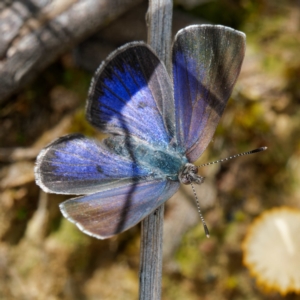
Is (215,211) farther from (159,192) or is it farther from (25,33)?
(25,33)

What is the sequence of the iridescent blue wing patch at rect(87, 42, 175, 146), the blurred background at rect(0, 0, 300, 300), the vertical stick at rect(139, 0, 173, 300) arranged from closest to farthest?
the vertical stick at rect(139, 0, 173, 300)
the iridescent blue wing patch at rect(87, 42, 175, 146)
the blurred background at rect(0, 0, 300, 300)

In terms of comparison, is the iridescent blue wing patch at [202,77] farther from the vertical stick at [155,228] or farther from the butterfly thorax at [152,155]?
the vertical stick at [155,228]

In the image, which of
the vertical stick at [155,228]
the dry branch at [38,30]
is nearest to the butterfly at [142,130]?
the vertical stick at [155,228]

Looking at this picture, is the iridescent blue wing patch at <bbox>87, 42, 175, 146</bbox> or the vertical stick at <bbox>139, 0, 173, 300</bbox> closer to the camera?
the vertical stick at <bbox>139, 0, 173, 300</bbox>

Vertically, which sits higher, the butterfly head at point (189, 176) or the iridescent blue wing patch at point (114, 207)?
the iridescent blue wing patch at point (114, 207)

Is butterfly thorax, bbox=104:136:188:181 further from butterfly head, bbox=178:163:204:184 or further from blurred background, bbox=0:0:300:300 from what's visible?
blurred background, bbox=0:0:300:300

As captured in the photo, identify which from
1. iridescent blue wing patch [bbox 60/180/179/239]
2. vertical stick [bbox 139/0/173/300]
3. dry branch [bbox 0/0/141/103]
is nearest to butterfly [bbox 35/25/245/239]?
iridescent blue wing patch [bbox 60/180/179/239]

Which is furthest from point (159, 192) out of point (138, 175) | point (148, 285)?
point (148, 285)

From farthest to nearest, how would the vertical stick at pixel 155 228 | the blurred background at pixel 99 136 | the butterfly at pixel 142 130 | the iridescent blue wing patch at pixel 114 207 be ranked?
the blurred background at pixel 99 136 → the vertical stick at pixel 155 228 → the butterfly at pixel 142 130 → the iridescent blue wing patch at pixel 114 207
